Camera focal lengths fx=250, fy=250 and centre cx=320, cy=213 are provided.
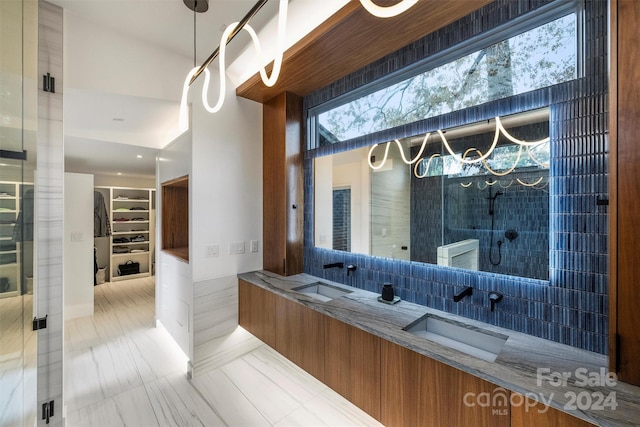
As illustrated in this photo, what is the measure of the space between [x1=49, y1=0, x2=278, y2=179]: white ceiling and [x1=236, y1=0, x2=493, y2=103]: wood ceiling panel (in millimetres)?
388

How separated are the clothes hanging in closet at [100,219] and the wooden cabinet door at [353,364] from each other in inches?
240

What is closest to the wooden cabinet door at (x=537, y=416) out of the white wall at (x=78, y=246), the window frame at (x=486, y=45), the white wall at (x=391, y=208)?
the white wall at (x=391, y=208)

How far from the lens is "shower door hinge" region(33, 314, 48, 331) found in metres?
1.58

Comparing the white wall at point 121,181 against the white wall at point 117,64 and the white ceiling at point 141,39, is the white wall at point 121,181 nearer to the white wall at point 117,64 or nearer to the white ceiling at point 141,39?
the white ceiling at point 141,39

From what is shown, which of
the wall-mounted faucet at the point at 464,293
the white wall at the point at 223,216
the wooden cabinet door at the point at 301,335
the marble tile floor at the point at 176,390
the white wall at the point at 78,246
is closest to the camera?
the wall-mounted faucet at the point at 464,293

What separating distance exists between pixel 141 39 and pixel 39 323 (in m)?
2.27

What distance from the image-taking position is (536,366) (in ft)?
3.61

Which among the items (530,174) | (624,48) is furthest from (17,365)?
(624,48)

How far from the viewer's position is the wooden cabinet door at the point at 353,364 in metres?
1.45

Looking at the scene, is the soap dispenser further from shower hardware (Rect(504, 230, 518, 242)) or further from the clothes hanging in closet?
the clothes hanging in closet

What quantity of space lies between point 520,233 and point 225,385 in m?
2.60

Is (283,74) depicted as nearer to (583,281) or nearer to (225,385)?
(583,281)

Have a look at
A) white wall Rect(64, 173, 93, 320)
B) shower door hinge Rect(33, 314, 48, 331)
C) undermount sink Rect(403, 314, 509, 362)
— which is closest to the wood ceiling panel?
undermount sink Rect(403, 314, 509, 362)

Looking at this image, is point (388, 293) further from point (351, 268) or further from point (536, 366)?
point (536, 366)
